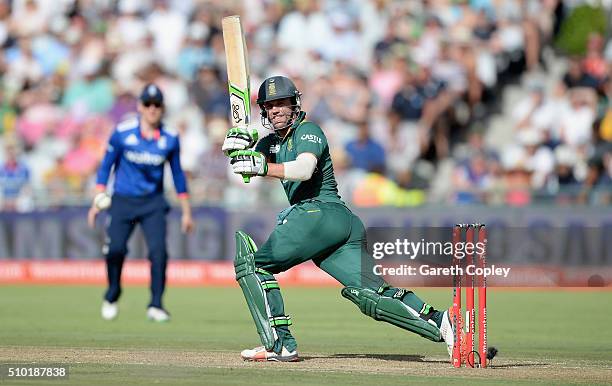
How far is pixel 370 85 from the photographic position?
19.7m

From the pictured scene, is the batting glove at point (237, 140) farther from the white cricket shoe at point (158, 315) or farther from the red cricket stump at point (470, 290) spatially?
the white cricket shoe at point (158, 315)

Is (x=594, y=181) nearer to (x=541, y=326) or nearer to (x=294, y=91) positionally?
(x=541, y=326)

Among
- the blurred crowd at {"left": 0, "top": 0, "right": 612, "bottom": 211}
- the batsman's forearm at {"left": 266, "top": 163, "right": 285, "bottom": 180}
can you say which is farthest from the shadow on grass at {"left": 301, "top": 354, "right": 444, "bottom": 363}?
the blurred crowd at {"left": 0, "top": 0, "right": 612, "bottom": 211}

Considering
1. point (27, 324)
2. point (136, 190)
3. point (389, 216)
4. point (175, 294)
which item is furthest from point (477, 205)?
point (27, 324)

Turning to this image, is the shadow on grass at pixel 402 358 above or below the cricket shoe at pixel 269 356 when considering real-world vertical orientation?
below

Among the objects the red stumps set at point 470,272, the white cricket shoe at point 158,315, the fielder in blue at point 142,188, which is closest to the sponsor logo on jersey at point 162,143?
the fielder in blue at point 142,188

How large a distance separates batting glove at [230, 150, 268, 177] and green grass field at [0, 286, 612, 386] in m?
1.28

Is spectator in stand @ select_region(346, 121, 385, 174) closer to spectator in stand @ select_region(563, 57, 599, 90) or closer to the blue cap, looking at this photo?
spectator in stand @ select_region(563, 57, 599, 90)

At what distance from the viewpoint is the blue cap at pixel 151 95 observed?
12.4 meters

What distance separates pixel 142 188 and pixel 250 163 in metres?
4.72

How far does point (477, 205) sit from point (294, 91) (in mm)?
8959

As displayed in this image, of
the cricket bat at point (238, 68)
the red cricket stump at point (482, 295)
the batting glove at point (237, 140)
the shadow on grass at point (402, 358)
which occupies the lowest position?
the shadow on grass at point (402, 358)

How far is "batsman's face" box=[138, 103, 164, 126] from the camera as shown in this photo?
1250 cm

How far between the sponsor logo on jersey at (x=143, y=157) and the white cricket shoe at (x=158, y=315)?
1.45 meters
